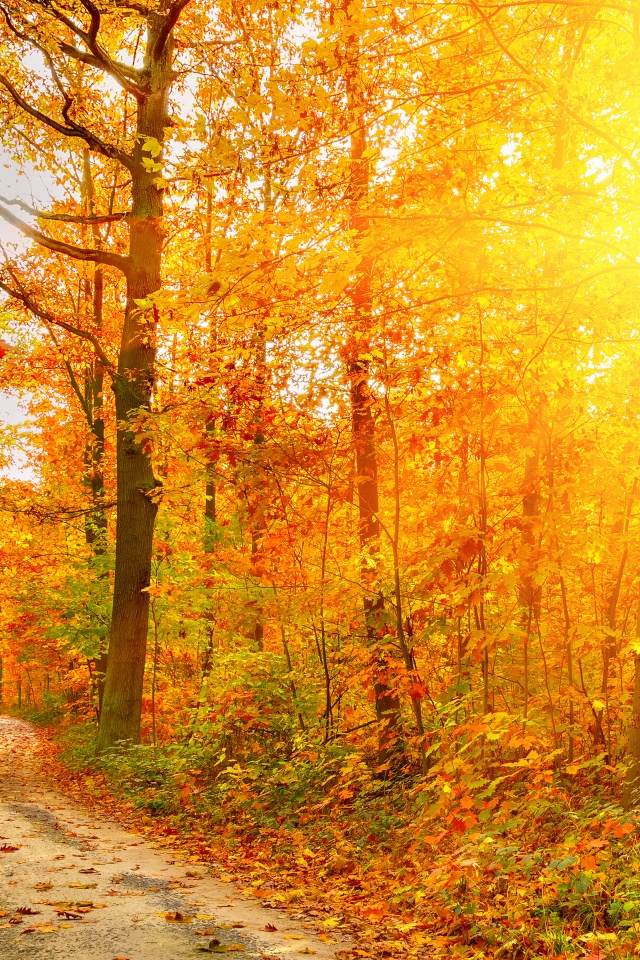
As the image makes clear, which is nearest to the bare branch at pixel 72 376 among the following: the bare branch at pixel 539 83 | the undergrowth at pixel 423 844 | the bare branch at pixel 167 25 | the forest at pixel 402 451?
the forest at pixel 402 451

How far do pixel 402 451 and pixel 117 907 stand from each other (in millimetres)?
5289

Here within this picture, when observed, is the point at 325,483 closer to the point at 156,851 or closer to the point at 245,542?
the point at 156,851

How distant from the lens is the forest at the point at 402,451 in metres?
4.79

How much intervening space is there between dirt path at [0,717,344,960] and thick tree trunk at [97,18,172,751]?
12.2ft

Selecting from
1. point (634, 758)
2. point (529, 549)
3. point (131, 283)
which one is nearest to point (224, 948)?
point (634, 758)

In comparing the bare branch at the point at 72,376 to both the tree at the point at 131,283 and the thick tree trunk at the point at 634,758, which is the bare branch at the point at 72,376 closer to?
the tree at the point at 131,283

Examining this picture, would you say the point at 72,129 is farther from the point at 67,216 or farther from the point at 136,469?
the point at 136,469

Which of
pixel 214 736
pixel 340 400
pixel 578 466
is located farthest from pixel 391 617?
pixel 214 736

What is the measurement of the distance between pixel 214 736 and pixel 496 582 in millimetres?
5306

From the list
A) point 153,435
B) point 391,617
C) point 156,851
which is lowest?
point 156,851

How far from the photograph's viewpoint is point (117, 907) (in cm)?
457

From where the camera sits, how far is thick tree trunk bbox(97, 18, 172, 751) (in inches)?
443

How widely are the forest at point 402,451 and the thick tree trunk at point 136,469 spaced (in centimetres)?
5

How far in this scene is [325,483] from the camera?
8.64 m
